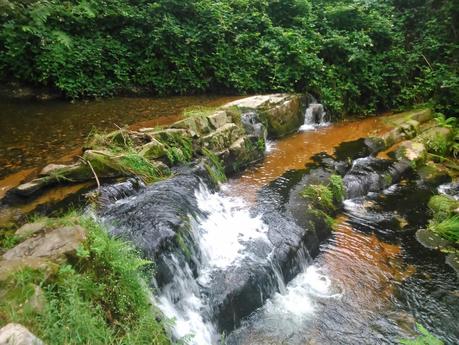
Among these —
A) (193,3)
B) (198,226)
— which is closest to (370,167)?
(198,226)

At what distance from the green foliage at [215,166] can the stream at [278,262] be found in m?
0.21

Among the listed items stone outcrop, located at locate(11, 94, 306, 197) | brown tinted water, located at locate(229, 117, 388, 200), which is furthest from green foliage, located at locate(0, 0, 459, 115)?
stone outcrop, located at locate(11, 94, 306, 197)

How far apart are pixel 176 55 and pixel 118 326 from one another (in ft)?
29.0

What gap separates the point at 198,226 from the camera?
548 cm

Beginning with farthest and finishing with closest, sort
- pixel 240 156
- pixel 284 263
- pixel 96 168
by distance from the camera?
pixel 240 156 < pixel 96 168 < pixel 284 263

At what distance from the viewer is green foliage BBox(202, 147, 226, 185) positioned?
22.8 ft

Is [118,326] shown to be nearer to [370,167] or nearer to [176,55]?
[370,167]

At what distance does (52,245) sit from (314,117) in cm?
835

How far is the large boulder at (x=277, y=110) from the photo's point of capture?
9.18 metres

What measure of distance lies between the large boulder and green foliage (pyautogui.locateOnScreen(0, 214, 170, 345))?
5633 millimetres

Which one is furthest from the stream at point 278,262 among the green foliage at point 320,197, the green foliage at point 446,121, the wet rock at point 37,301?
the green foliage at point 446,121

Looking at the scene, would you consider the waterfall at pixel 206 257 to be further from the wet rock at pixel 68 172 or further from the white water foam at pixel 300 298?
the wet rock at pixel 68 172

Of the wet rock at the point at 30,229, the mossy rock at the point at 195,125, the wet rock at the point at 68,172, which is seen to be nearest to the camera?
the wet rock at the point at 30,229

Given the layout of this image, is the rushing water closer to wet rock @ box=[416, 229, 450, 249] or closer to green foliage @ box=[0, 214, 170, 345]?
wet rock @ box=[416, 229, 450, 249]
